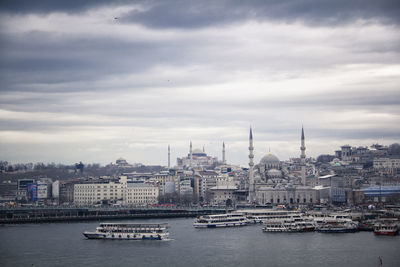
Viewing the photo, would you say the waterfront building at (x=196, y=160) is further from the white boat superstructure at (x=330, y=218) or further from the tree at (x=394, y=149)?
the white boat superstructure at (x=330, y=218)

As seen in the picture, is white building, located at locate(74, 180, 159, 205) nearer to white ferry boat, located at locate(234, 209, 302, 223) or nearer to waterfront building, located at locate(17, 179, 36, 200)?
waterfront building, located at locate(17, 179, 36, 200)

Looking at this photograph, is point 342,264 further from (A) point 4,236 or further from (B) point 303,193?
(B) point 303,193

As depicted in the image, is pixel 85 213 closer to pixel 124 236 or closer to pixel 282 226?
pixel 124 236

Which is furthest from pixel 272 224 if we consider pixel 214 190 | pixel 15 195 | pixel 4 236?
pixel 15 195

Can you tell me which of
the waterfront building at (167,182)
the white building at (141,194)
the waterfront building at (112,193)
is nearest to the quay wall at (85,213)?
the waterfront building at (112,193)

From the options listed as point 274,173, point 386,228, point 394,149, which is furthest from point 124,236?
point 394,149
